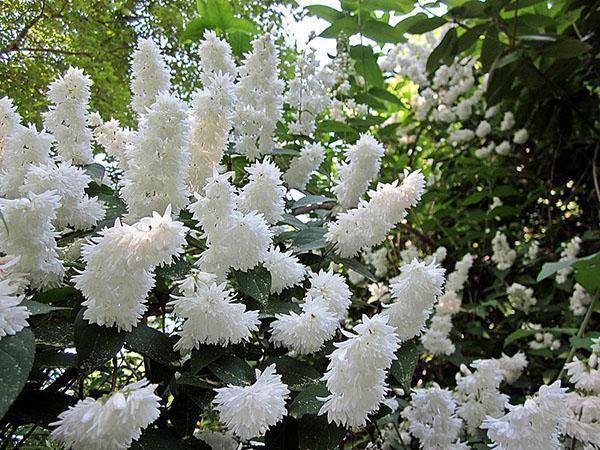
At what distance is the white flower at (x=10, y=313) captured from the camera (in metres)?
0.49

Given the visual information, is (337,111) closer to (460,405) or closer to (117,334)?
(460,405)

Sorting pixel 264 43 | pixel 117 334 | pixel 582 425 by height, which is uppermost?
pixel 264 43

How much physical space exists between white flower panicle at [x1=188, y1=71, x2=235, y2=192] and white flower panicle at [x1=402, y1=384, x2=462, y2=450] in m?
0.56

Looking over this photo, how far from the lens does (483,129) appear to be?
2.53 m

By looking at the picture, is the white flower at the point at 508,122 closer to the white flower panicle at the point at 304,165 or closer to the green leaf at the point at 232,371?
the white flower panicle at the point at 304,165

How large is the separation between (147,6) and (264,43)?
542mm

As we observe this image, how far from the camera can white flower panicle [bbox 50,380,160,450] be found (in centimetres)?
48

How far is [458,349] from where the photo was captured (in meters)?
1.88

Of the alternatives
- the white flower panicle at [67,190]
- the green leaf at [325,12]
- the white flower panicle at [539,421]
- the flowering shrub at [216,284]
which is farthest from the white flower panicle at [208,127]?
the green leaf at [325,12]

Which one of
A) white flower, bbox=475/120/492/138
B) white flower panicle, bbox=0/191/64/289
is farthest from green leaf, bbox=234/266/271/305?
white flower, bbox=475/120/492/138

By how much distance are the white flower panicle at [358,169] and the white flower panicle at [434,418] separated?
39cm

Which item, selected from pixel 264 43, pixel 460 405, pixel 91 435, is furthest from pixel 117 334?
pixel 460 405

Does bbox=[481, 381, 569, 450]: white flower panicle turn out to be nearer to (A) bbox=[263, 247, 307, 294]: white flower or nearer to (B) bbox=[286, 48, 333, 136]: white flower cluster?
(A) bbox=[263, 247, 307, 294]: white flower

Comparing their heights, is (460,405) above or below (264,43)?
below
